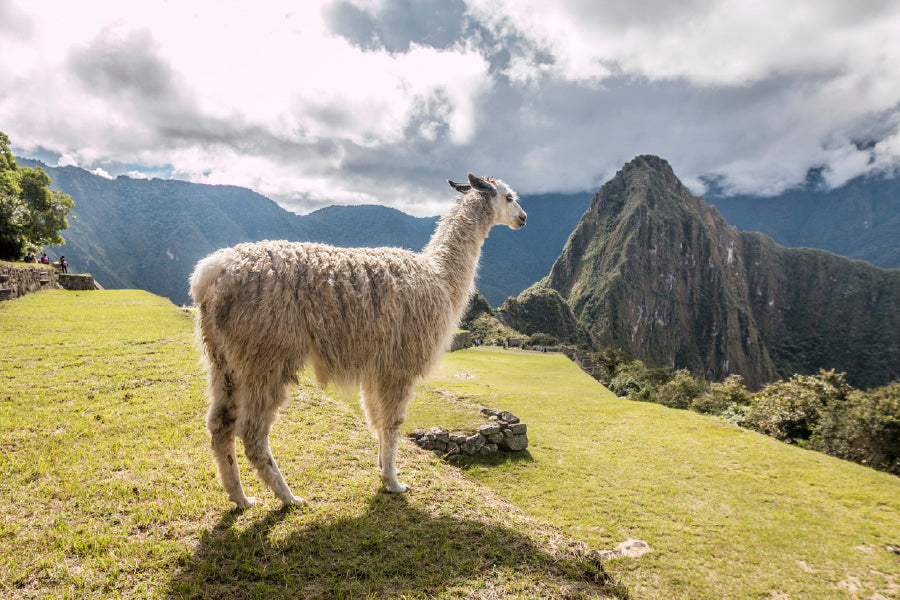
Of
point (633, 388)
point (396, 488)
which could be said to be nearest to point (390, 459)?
point (396, 488)

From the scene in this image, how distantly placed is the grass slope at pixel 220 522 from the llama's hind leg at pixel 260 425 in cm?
40

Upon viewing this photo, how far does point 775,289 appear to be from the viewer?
596 ft

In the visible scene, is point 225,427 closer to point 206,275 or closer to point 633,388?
point 206,275

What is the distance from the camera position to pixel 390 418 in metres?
4.05

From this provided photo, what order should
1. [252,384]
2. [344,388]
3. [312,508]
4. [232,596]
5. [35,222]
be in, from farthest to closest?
[35,222], [344,388], [312,508], [252,384], [232,596]

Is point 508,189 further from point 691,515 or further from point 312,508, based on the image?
point 691,515

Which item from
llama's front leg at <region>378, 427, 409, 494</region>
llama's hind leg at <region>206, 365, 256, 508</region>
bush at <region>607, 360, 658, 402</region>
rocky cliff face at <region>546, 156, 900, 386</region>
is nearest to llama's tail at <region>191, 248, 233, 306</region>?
llama's hind leg at <region>206, 365, 256, 508</region>

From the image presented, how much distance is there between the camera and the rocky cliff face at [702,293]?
140 metres

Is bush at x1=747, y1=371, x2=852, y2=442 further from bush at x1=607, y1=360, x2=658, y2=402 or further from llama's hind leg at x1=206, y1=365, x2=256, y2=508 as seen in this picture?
llama's hind leg at x1=206, y1=365, x2=256, y2=508

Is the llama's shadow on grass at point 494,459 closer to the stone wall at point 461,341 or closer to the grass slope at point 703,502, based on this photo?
the grass slope at point 703,502

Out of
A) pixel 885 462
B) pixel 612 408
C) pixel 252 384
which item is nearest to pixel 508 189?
pixel 252 384

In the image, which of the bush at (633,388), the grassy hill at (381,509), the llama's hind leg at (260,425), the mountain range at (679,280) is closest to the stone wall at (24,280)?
the grassy hill at (381,509)

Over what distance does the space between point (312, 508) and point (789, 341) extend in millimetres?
225837

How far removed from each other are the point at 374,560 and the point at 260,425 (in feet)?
4.63
